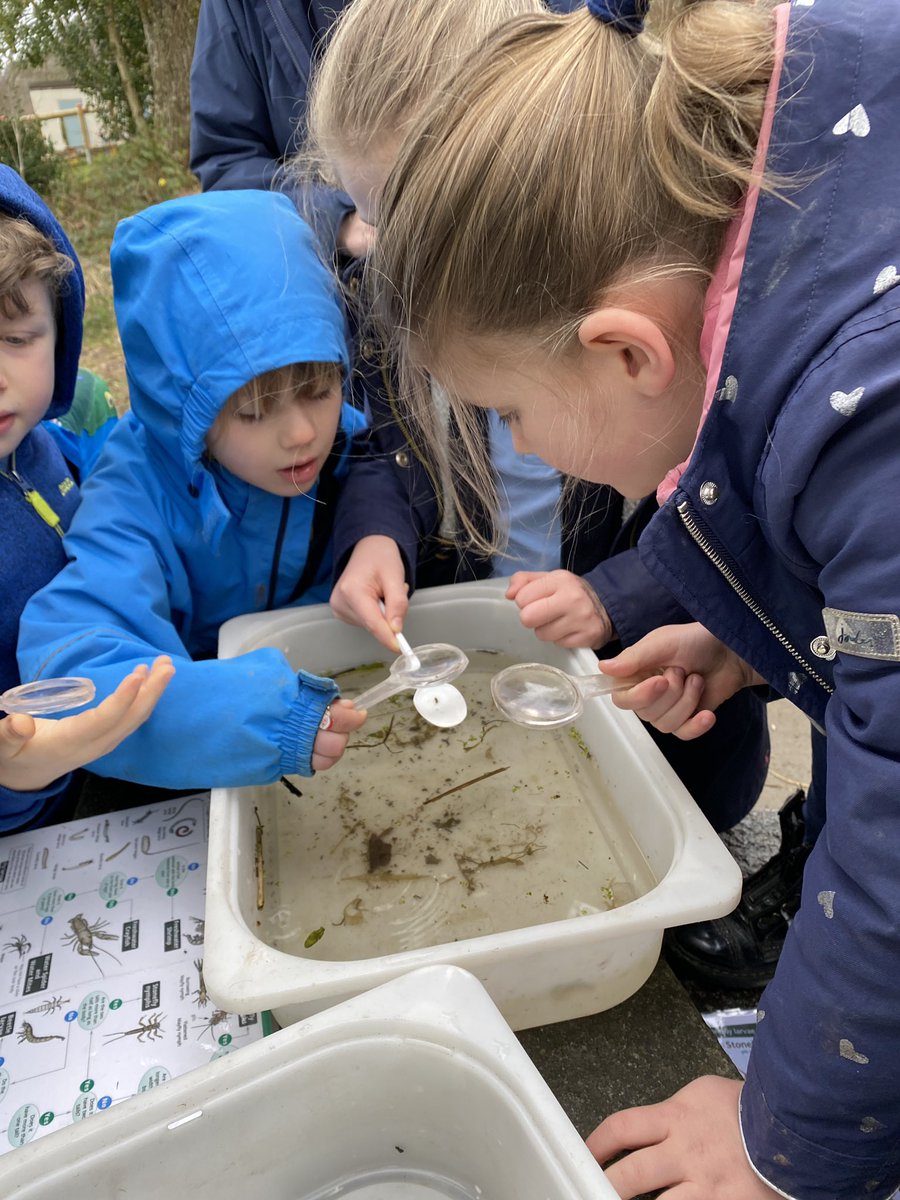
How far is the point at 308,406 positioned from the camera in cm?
105

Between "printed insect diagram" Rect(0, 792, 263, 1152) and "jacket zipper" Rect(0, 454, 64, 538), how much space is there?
14.3 inches

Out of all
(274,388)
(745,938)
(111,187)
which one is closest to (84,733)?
(274,388)

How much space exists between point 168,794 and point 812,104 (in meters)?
0.95

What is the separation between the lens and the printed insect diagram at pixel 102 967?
2.27ft

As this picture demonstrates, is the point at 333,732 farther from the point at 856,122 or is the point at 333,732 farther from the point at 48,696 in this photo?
the point at 856,122

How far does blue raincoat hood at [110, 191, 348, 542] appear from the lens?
3.16 feet

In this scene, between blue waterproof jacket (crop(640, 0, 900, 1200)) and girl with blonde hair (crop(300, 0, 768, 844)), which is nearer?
blue waterproof jacket (crop(640, 0, 900, 1200))

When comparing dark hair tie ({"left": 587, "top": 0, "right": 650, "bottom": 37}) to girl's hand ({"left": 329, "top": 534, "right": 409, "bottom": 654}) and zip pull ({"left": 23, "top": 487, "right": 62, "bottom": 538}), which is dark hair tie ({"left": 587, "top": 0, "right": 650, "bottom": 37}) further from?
zip pull ({"left": 23, "top": 487, "right": 62, "bottom": 538})

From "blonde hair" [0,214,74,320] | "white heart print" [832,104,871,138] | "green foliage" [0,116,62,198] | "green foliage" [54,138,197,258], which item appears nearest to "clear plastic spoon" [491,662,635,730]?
"white heart print" [832,104,871,138]

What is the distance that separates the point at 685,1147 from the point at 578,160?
0.67 metres

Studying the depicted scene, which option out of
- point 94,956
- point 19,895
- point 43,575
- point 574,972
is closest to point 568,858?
point 574,972

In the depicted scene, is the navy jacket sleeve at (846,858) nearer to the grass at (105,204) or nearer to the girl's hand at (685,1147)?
the girl's hand at (685,1147)

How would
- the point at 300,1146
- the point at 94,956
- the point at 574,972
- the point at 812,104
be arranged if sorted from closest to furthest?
1. the point at 812,104
2. the point at 300,1146
3. the point at 574,972
4. the point at 94,956

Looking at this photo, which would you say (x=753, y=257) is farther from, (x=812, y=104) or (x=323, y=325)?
(x=323, y=325)
